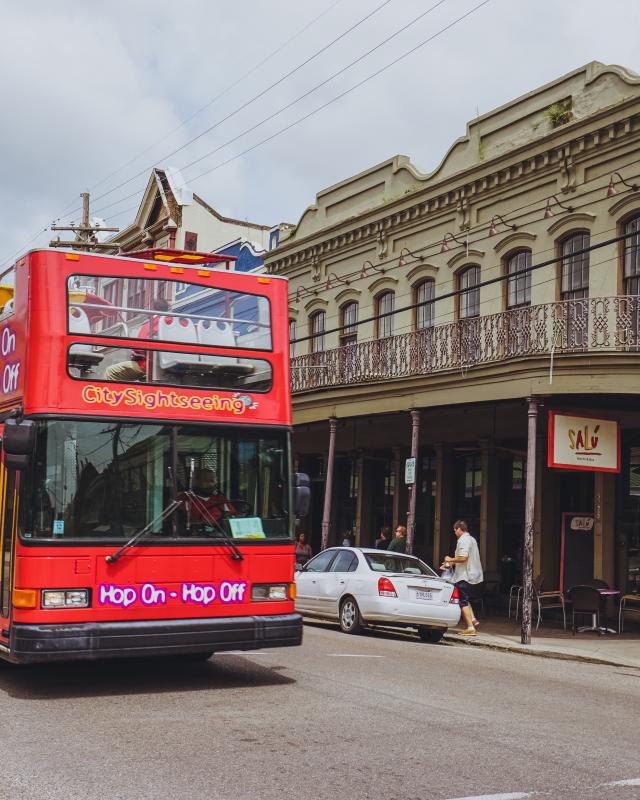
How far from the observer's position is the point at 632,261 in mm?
19062

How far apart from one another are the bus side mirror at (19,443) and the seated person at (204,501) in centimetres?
142

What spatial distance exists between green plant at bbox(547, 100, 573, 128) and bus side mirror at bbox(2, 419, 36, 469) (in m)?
15.0

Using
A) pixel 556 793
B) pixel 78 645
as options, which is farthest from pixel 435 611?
pixel 556 793

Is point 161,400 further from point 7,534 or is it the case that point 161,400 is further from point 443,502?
point 443,502

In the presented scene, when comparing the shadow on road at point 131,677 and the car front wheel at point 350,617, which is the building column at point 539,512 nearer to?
the car front wheel at point 350,617

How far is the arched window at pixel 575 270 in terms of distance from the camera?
20.1m

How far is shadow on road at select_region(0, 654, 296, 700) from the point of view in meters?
9.48

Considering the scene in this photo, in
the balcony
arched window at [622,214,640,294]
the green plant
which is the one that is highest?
the green plant

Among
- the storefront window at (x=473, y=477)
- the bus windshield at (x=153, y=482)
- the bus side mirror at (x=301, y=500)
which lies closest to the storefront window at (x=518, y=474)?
the storefront window at (x=473, y=477)

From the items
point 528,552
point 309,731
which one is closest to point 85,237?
point 528,552

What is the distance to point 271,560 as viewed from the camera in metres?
9.91

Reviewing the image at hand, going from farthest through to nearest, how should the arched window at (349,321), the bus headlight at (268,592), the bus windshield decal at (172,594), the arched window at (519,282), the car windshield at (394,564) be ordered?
the arched window at (349,321), the arched window at (519,282), the car windshield at (394,564), the bus headlight at (268,592), the bus windshield decal at (172,594)

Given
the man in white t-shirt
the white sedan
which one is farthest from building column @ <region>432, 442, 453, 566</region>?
the white sedan

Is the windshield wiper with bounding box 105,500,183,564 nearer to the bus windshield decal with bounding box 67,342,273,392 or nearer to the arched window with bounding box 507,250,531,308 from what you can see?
the bus windshield decal with bounding box 67,342,273,392
